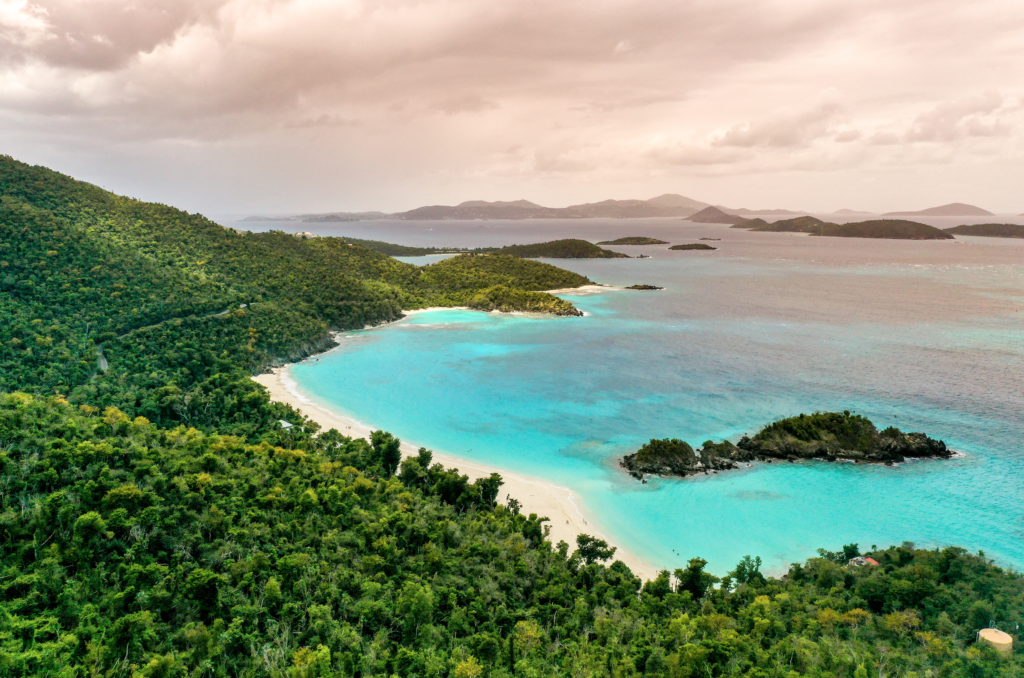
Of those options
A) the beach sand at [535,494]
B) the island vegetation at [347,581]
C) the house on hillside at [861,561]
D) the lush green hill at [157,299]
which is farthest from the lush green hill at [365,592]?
the lush green hill at [157,299]

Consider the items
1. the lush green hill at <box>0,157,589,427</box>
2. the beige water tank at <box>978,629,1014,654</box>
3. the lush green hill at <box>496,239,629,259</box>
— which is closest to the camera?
the beige water tank at <box>978,629,1014,654</box>

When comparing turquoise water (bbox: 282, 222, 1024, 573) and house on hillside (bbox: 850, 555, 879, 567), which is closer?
house on hillside (bbox: 850, 555, 879, 567)

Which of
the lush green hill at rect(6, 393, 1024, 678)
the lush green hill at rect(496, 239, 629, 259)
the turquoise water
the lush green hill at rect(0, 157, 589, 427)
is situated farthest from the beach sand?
the lush green hill at rect(496, 239, 629, 259)

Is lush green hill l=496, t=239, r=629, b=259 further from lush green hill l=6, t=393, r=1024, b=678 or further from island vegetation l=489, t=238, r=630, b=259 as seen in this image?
lush green hill l=6, t=393, r=1024, b=678

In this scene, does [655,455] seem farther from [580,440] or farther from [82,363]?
[82,363]

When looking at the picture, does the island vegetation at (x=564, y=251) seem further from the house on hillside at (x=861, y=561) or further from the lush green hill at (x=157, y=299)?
the house on hillside at (x=861, y=561)

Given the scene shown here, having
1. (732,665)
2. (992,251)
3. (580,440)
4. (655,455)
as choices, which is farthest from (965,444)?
(992,251)
